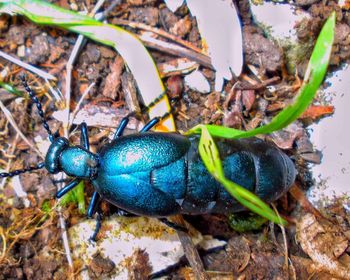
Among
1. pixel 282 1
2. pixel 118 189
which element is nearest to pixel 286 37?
pixel 282 1

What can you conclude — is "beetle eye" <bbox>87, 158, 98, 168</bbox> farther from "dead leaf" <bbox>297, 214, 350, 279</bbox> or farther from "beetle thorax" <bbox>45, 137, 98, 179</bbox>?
"dead leaf" <bbox>297, 214, 350, 279</bbox>

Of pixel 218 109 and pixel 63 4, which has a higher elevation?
pixel 63 4

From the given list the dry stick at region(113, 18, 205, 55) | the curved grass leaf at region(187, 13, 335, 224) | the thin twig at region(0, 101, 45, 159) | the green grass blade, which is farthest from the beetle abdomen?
the thin twig at region(0, 101, 45, 159)

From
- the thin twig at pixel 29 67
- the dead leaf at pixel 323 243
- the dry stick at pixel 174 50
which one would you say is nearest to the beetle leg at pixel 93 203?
the thin twig at pixel 29 67

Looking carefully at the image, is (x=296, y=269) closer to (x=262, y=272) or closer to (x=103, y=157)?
(x=262, y=272)

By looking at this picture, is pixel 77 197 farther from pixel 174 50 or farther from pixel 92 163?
pixel 174 50
